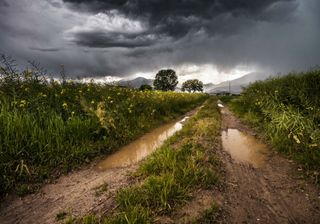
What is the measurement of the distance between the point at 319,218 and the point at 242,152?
3.13 meters

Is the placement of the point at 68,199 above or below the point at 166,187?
below

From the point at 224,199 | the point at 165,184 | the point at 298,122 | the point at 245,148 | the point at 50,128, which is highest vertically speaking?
the point at 50,128

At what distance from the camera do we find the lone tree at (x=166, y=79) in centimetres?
8119

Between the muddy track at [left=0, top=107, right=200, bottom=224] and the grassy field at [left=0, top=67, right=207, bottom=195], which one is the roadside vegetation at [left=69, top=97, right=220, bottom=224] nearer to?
the muddy track at [left=0, top=107, right=200, bottom=224]

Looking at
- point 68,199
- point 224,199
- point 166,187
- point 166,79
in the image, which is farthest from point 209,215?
point 166,79

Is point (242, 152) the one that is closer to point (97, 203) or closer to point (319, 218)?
point (319, 218)

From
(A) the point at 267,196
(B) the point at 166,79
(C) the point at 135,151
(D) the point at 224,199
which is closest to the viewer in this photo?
(D) the point at 224,199

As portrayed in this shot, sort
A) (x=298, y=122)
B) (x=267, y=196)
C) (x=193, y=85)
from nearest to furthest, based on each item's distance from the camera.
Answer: (x=267, y=196)
(x=298, y=122)
(x=193, y=85)

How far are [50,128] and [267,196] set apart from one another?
4.90m

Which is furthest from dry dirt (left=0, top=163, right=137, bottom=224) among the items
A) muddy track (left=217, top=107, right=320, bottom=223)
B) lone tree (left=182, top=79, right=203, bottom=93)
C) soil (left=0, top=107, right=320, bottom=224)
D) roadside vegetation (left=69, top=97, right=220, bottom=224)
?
lone tree (left=182, top=79, right=203, bottom=93)

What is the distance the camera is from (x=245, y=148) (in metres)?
6.87

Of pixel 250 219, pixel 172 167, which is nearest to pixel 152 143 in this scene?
pixel 172 167

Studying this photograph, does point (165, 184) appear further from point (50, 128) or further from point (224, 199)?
point (50, 128)

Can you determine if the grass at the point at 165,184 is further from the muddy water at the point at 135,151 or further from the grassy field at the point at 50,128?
the grassy field at the point at 50,128
